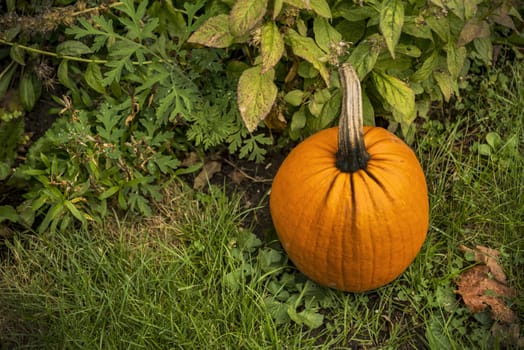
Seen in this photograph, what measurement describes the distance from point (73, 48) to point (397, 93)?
1392 millimetres

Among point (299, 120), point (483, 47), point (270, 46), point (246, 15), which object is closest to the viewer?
point (246, 15)

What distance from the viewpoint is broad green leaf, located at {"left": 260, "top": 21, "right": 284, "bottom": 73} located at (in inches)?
88.2

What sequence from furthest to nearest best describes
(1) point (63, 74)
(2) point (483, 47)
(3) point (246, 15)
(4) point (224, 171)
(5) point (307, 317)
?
(4) point (224, 171) → (1) point (63, 74) → (2) point (483, 47) → (5) point (307, 317) → (3) point (246, 15)

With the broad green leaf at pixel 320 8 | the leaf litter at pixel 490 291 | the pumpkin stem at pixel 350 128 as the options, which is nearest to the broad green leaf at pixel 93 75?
the broad green leaf at pixel 320 8

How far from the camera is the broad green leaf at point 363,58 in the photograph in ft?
7.83

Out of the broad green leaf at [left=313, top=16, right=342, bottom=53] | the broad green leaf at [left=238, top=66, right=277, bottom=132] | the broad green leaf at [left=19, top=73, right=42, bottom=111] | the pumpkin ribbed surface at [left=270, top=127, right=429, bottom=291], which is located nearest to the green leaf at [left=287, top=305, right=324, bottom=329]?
the pumpkin ribbed surface at [left=270, top=127, right=429, bottom=291]

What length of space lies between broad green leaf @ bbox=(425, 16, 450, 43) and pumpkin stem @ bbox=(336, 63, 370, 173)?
0.42m

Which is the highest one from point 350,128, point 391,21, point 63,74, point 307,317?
point 391,21

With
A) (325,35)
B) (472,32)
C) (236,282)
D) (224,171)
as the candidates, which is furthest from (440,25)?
(236,282)

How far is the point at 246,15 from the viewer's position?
2152 millimetres

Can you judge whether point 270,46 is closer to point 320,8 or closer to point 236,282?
point 320,8

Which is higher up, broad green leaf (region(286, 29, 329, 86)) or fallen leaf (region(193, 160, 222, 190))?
broad green leaf (region(286, 29, 329, 86))

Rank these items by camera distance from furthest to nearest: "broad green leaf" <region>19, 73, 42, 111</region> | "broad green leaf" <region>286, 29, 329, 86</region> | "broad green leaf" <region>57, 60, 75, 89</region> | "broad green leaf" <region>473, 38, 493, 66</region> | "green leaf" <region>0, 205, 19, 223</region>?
1. "broad green leaf" <region>19, 73, 42, 111</region>
2. "broad green leaf" <region>57, 60, 75, 89</region>
3. "green leaf" <region>0, 205, 19, 223</region>
4. "broad green leaf" <region>473, 38, 493, 66</region>
5. "broad green leaf" <region>286, 29, 329, 86</region>

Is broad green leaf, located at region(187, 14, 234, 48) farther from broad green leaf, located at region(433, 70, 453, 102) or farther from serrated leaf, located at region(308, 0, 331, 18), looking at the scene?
broad green leaf, located at region(433, 70, 453, 102)
